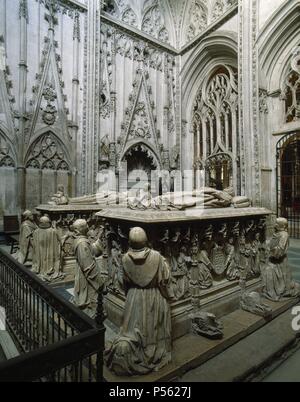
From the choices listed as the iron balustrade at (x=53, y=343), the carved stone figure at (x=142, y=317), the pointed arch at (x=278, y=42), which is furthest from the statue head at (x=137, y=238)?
the pointed arch at (x=278, y=42)

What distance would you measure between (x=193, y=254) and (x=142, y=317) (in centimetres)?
106

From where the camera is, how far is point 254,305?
10.1 ft

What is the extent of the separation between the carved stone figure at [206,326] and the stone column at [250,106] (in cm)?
634

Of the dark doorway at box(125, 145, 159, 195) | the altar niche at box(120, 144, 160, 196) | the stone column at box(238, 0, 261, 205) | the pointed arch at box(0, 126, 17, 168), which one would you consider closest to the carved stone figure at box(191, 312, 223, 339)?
the stone column at box(238, 0, 261, 205)

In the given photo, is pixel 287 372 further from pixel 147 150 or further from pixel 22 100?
pixel 147 150

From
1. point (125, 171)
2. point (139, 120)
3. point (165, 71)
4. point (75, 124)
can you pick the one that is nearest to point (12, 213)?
point (75, 124)

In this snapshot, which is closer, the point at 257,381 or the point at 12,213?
the point at 257,381

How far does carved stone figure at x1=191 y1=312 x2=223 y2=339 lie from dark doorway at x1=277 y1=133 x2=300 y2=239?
6.63 m

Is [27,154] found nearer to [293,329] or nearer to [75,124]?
[75,124]

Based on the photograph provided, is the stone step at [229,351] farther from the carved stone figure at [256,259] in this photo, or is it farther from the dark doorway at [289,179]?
the dark doorway at [289,179]

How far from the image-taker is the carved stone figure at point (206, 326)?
246cm

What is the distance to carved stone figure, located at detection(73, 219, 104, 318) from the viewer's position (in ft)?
8.87
